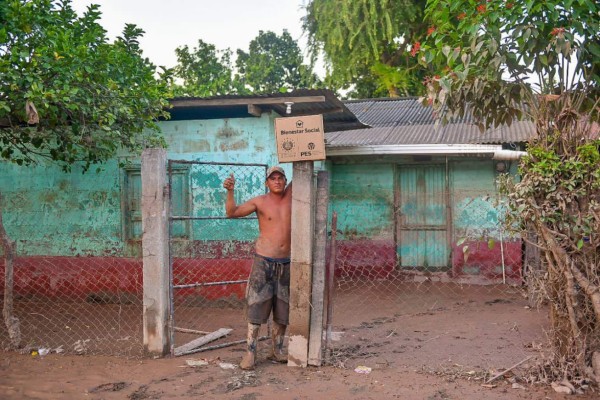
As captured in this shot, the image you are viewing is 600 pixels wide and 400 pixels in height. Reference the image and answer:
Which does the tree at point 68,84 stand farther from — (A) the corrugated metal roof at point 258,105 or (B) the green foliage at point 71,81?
(A) the corrugated metal roof at point 258,105

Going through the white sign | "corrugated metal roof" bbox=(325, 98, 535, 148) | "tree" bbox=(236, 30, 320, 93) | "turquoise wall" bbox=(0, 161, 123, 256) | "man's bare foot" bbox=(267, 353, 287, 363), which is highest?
"tree" bbox=(236, 30, 320, 93)

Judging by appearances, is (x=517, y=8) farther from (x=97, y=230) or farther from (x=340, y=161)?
(x=97, y=230)

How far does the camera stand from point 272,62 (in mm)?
28906

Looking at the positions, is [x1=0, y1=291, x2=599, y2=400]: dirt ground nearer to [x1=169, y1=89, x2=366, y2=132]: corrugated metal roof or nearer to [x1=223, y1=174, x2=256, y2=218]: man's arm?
[x1=223, y1=174, x2=256, y2=218]: man's arm

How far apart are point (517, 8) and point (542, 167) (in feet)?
4.13

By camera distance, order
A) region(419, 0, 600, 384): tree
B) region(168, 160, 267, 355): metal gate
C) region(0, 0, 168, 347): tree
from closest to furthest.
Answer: region(419, 0, 600, 384): tree → region(0, 0, 168, 347): tree → region(168, 160, 267, 355): metal gate

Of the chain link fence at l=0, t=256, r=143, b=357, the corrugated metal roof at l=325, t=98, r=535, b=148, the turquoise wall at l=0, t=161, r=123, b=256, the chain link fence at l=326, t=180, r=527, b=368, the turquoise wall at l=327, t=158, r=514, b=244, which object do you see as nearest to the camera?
the chain link fence at l=0, t=256, r=143, b=357

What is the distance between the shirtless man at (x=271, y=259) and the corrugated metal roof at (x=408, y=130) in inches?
148

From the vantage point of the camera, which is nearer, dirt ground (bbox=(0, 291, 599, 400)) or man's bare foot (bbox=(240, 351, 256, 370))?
dirt ground (bbox=(0, 291, 599, 400))

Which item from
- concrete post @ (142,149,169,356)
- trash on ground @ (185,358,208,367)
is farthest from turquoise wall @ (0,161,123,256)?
trash on ground @ (185,358,208,367)

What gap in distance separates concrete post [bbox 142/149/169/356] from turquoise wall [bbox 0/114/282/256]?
10.6 ft

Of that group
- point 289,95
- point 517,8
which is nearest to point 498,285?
point 289,95

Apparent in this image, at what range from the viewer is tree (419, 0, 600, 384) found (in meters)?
4.69

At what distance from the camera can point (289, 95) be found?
27.2 ft
